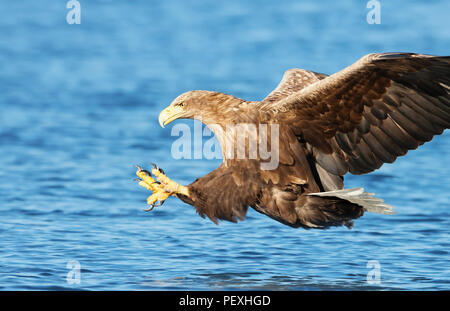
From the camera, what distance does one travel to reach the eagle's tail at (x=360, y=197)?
6.61 metres

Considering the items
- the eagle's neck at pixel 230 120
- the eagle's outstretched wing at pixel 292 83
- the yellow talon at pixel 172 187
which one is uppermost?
the eagle's outstretched wing at pixel 292 83

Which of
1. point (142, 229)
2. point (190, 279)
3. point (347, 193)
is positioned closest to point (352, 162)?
point (347, 193)

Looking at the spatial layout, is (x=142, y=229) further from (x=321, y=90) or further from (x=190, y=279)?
(x=321, y=90)

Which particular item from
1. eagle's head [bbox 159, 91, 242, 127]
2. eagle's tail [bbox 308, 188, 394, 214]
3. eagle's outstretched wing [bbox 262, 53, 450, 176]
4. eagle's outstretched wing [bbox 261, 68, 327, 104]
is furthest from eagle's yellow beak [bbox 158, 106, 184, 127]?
eagle's tail [bbox 308, 188, 394, 214]

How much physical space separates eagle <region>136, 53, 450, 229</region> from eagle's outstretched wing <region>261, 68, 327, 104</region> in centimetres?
61

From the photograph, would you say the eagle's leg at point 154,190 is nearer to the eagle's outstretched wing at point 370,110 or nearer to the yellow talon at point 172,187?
the yellow talon at point 172,187

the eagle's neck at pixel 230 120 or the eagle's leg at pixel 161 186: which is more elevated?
the eagle's neck at pixel 230 120

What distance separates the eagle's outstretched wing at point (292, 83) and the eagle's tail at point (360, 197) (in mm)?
1098

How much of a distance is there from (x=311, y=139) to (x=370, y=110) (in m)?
0.49

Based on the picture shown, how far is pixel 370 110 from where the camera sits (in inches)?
267

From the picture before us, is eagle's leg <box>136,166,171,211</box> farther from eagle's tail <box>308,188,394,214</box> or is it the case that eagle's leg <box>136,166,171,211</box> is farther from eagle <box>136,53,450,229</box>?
eagle's tail <box>308,188,394,214</box>

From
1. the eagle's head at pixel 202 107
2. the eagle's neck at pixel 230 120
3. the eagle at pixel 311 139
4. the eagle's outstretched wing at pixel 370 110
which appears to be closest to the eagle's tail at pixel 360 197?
the eagle at pixel 311 139

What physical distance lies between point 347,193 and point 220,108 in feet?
3.68

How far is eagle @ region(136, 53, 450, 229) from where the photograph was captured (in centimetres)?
662
